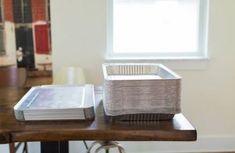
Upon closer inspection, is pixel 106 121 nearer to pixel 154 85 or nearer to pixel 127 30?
pixel 154 85

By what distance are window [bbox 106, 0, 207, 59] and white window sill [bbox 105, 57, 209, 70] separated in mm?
47

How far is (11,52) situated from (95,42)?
26.3 inches

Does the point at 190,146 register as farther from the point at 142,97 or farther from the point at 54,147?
the point at 142,97

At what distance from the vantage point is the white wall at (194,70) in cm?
262

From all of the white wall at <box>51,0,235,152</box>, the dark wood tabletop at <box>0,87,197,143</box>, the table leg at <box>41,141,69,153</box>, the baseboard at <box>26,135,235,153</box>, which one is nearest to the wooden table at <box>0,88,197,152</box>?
the dark wood tabletop at <box>0,87,197,143</box>

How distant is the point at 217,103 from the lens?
280cm

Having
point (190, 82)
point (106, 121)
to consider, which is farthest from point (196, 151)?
point (106, 121)

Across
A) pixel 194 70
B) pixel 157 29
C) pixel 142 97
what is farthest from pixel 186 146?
pixel 142 97

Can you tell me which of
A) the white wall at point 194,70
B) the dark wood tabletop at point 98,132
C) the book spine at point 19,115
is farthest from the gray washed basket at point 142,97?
the white wall at point 194,70

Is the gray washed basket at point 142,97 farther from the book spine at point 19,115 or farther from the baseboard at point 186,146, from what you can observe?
the baseboard at point 186,146

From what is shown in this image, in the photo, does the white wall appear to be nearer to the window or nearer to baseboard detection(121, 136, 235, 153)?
baseboard detection(121, 136, 235, 153)

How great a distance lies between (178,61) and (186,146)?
72 centimetres

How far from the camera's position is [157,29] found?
277 centimetres

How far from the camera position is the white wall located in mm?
2619
